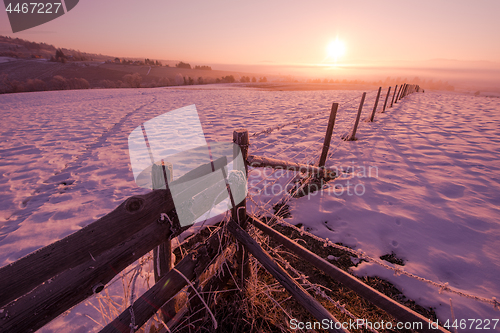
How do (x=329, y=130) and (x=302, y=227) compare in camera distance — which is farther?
(x=329, y=130)

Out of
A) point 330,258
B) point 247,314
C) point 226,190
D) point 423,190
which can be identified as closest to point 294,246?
point 226,190

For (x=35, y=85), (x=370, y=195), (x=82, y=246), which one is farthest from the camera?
(x=35, y=85)

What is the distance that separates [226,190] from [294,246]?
0.71 meters

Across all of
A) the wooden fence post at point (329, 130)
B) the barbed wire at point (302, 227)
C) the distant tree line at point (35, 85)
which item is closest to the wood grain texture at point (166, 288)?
the barbed wire at point (302, 227)

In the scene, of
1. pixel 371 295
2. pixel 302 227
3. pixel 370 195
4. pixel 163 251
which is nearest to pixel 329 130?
pixel 370 195

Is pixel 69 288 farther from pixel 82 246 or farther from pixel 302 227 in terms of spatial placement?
pixel 302 227

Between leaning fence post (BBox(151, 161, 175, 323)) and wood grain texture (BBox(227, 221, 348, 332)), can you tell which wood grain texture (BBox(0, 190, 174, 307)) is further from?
wood grain texture (BBox(227, 221, 348, 332))

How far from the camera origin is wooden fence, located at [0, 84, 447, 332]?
771 millimetres

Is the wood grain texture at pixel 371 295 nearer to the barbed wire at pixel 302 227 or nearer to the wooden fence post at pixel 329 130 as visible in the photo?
the barbed wire at pixel 302 227

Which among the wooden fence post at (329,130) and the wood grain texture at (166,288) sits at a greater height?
the wooden fence post at (329,130)

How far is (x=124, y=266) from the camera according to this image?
3.43ft

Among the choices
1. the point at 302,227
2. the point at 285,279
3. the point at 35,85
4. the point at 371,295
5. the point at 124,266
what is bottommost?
the point at 302,227

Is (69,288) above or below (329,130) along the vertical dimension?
below

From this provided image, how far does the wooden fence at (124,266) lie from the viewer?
77 centimetres
